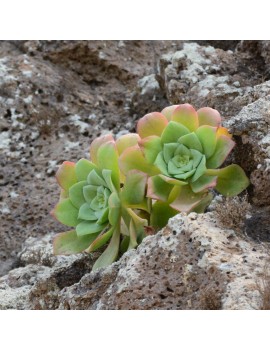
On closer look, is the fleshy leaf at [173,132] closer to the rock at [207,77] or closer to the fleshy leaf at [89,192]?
the fleshy leaf at [89,192]

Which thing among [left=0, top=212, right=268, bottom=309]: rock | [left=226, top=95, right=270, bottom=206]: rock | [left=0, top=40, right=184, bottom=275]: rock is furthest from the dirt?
[left=0, top=212, right=268, bottom=309]: rock

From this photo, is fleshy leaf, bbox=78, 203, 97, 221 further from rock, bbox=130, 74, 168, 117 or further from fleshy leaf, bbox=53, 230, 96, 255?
rock, bbox=130, 74, 168, 117

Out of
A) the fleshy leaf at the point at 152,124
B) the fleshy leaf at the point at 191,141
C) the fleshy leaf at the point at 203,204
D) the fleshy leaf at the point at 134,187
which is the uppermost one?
the fleshy leaf at the point at 152,124

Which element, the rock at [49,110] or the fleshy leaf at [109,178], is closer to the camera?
the fleshy leaf at [109,178]

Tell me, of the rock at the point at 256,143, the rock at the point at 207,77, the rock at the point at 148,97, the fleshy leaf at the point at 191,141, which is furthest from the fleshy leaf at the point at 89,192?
Result: the rock at the point at 148,97

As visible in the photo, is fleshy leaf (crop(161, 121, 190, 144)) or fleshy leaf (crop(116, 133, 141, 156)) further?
fleshy leaf (crop(116, 133, 141, 156))

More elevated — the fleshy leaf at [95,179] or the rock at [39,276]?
the fleshy leaf at [95,179]

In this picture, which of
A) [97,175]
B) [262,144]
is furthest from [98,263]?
[262,144]
